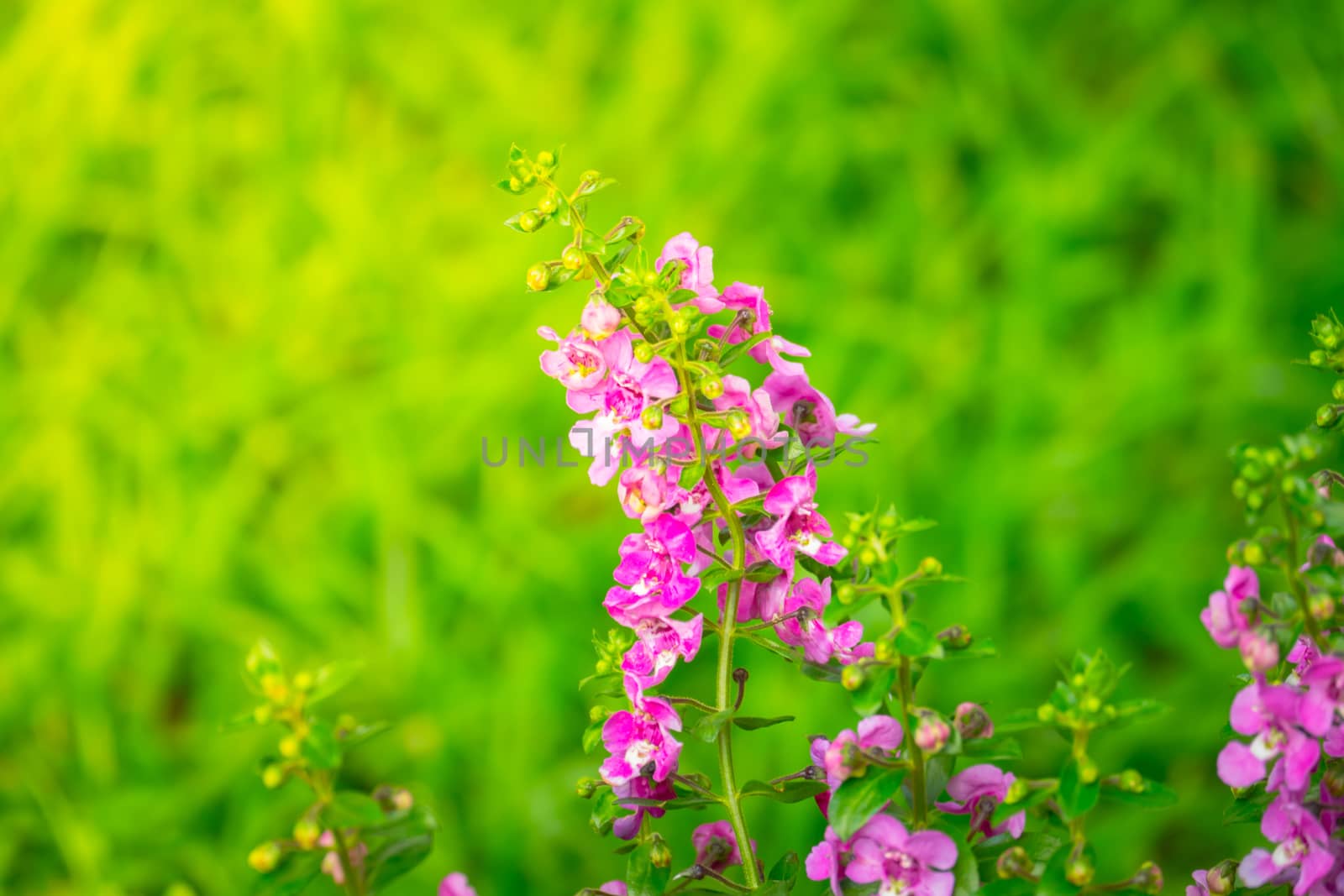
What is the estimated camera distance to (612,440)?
1.84 ft

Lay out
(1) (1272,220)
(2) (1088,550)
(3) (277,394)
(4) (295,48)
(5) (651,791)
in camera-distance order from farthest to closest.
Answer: (4) (295,48)
(1) (1272,220)
(3) (277,394)
(2) (1088,550)
(5) (651,791)

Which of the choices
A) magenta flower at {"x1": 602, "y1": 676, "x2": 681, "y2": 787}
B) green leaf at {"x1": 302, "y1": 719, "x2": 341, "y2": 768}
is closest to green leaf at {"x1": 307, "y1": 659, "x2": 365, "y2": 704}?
green leaf at {"x1": 302, "y1": 719, "x2": 341, "y2": 768}

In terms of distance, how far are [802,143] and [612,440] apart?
1.37 metres

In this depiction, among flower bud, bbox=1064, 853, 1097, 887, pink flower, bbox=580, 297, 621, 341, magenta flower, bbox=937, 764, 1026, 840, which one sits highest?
pink flower, bbox=580, 297, 621, 341

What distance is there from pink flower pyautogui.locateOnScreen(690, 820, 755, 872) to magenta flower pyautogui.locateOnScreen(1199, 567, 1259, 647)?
0.23 metres

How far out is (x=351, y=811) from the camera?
0.47 meters

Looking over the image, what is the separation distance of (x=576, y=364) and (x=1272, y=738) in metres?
0.31

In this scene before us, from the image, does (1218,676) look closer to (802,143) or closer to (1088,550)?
(1088,550)

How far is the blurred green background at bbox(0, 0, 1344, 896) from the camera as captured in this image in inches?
57.6

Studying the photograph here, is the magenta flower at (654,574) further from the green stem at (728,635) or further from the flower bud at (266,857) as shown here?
the flower bud at (266,857)

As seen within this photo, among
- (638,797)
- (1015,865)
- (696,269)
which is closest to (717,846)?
(638,797)

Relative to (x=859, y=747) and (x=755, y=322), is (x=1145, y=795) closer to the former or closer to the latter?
(x=859, y=747)

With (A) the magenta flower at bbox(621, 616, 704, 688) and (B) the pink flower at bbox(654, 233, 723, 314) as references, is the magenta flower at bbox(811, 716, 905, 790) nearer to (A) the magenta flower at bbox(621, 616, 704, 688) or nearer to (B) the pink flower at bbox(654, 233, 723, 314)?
(A) the magenta flower at bbox(621, 616, 704, 688)

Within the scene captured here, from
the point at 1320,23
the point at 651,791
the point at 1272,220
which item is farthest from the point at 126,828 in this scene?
the point at 1320,23
